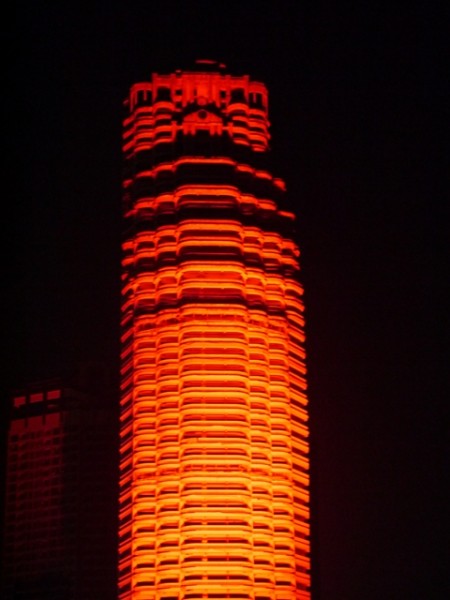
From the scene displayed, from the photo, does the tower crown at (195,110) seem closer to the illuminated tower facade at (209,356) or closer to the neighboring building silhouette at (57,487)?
the illuminated tower facade at (209,356)

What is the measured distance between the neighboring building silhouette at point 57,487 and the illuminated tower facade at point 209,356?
37430mm

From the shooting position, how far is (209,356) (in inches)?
1137

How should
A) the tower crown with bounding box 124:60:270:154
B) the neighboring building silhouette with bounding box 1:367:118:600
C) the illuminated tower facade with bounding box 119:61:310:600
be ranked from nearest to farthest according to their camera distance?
the illuminated tower facade with bounding box 119:61:310:600 → the tower crown with bounding box 124:60:270:154 → the neighboring building silhouette with bounding box 1:367:118:600

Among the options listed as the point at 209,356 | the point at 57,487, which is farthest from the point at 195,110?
the point at 57,487

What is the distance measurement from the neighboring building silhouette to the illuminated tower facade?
37430mm

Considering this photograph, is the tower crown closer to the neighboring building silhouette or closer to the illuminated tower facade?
the illuminated tower facade

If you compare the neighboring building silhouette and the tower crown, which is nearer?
the tower crown

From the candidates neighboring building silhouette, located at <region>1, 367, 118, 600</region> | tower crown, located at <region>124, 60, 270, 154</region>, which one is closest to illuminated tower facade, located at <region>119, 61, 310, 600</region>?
tower crown, located at <region>124, 60, 270, 154</region>

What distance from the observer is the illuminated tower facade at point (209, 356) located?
27.7 m

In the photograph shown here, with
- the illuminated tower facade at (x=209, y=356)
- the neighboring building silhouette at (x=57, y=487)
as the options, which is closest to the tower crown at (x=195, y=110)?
the illuminated tower facade at (x=209, y=356)

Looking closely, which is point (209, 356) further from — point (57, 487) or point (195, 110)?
point (57, 487)

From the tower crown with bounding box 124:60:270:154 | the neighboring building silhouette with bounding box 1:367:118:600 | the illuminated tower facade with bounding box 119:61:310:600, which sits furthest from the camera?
the neighboring building silhouette with bounding box 1:367:118:600

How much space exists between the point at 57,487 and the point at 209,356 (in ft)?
146

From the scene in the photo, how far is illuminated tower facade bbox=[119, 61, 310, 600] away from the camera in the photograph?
→ 90.9 feet
